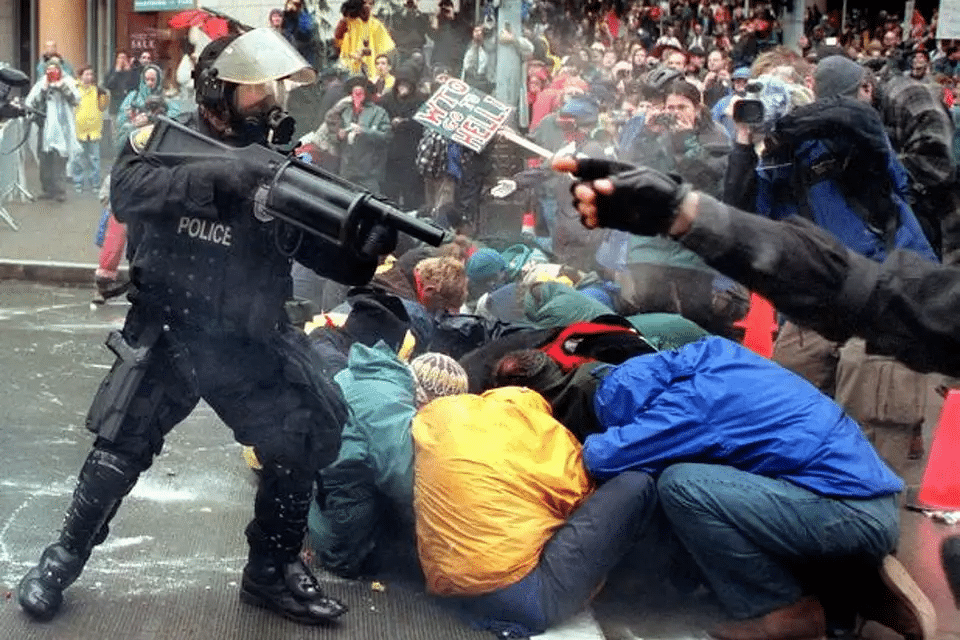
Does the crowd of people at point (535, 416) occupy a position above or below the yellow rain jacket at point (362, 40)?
above

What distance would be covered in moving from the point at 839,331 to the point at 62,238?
487 inches

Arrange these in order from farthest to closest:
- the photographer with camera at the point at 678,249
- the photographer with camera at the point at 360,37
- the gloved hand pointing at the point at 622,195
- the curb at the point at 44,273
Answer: the photographer with camera at the point at 360,37, the curb at the point at 44,273, the photographer with camera at the point at 678,249, the gloved hand pointing at the point at 622,195

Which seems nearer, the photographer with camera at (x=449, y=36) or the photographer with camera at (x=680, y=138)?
the photographer with camera at (x=680, y=138)

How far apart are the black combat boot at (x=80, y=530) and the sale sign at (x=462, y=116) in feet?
15.7

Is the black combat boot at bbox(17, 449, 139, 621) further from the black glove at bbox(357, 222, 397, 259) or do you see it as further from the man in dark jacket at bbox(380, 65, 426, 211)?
the man in dark jacket at bbox(380, 65, 426, 211)

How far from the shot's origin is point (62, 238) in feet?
46.3

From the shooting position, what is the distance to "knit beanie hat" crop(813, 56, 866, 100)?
629cm

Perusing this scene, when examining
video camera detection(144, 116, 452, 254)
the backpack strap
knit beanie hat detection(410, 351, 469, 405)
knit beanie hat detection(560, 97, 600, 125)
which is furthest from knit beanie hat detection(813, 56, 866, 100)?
knit beanie hat detection(560, 97, 600, 125)

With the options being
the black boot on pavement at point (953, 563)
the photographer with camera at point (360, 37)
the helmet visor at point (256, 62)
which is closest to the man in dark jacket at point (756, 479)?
the black boot on pavement at point (953, 563)

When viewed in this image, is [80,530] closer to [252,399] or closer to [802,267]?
[252,399]

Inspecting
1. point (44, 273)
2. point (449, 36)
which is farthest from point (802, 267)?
point (449, 36)

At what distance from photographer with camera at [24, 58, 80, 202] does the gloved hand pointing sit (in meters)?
16.1

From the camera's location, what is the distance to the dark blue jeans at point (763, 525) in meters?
4.46

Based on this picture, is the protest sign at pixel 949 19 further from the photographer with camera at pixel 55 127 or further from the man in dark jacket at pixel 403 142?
the photographer with camera at pixel 55 127
